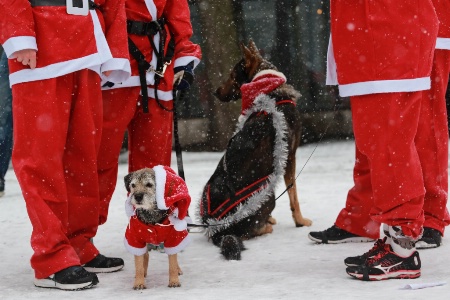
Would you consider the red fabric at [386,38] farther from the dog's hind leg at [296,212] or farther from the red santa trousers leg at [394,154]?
the dog's hind leg at [296,212]

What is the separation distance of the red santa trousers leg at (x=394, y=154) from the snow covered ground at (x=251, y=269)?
0.33 meters

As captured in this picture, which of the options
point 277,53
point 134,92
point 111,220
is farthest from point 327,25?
point 134,92

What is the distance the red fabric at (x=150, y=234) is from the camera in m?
3.92

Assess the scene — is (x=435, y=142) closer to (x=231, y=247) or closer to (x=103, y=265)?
(x=231, y=247)

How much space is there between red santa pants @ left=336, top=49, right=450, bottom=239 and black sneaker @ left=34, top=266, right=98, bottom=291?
64.7 inches

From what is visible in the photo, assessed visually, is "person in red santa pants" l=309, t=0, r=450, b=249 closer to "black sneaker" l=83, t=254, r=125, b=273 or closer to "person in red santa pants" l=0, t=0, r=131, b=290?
"black sneaker" l=83, t=254, r=125, b=273

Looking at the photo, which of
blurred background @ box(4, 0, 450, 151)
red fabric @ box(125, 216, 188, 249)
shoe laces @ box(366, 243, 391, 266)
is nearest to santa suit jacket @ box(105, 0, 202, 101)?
red fabric @ box(125, 216, 188, 249)

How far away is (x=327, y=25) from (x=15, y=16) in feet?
22.9

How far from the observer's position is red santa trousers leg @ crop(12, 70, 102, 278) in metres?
3.97

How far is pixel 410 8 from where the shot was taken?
381cm

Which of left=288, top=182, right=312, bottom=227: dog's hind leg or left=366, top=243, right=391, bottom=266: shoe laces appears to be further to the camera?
left=288, top=182, right=312, bottom=227: dog's hind leg

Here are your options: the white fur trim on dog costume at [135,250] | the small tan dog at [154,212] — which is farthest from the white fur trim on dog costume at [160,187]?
the white fur trim on dog costume at [135,250]

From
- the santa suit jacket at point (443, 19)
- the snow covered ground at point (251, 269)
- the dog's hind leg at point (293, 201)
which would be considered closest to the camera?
the snow covered ground at point (251, 269)

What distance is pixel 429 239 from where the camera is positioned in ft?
15.2
